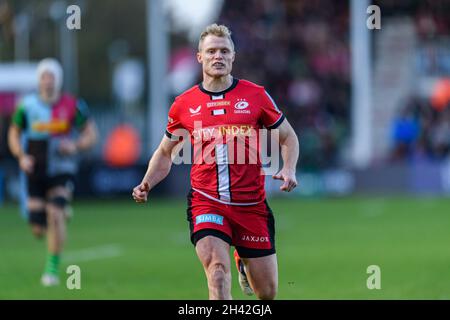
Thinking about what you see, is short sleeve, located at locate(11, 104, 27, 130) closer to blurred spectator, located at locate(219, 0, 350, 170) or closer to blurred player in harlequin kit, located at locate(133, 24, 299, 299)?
blurred player in harlequin kit, located at locate(133, 24, 299, 299)

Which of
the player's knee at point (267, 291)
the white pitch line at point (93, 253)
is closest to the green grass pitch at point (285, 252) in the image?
the white pitch line at point (93, 253)

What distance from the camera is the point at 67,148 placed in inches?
566

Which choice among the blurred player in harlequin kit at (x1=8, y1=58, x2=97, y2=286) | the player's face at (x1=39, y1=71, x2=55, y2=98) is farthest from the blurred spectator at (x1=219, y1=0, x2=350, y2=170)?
the player's face at (x1=39, y1=71, x2=55, y2=98)

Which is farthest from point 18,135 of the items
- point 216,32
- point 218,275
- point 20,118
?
point 218,275

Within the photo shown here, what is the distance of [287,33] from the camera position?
3897 cm

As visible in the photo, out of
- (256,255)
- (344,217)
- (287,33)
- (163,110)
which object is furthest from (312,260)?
(287,33)

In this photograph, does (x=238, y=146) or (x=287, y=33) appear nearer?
(x=238, y=146)

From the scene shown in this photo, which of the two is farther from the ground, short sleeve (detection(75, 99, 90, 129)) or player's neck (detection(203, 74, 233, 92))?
short sleeve (detection(75, 99, 90, 129))

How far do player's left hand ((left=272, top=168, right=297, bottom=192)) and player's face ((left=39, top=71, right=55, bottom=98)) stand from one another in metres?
5.79

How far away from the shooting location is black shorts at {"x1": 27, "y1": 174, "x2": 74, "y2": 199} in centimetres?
1456

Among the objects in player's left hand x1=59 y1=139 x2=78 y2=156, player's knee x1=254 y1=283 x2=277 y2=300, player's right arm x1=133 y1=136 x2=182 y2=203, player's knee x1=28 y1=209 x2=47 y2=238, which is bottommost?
player's knee x1=254 y1=283 x2=277 y2=300
